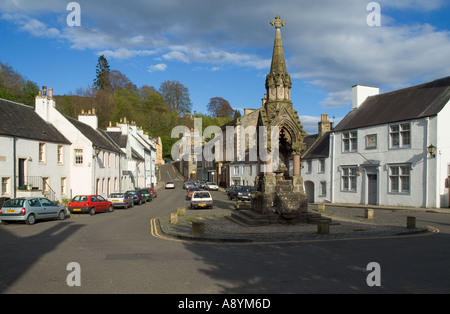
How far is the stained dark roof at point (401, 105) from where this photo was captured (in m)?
27.4

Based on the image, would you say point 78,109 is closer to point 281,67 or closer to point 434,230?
point 281,67

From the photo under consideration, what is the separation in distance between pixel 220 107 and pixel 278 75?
109038mm

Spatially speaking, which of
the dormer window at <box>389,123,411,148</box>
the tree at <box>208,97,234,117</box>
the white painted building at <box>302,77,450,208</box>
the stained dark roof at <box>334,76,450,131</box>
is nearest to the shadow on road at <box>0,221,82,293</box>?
the white painted building at <box>302,77,450,208</box>

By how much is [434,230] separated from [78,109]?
222ft

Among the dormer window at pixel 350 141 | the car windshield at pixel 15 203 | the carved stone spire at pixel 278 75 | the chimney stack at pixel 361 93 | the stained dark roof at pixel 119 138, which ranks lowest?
the car windshield at pixel 15 203

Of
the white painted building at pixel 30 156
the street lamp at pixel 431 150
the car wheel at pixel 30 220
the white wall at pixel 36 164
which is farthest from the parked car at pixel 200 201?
the street lamp at pixel 431 150

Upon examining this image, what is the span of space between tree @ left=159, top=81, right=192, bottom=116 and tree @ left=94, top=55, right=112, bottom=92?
20828mm

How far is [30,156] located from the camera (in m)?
27.6

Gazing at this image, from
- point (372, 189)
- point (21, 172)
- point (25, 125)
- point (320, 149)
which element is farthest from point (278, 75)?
point (320, 149)

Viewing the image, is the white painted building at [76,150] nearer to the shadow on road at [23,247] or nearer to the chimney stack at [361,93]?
the shadow on road at [23,247]

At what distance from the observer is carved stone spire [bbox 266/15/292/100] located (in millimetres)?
19016

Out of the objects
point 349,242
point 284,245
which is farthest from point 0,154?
point 349,242

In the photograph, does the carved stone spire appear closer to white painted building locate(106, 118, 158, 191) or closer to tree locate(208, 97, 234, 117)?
white painted building locate(106, 118, 158, 191)

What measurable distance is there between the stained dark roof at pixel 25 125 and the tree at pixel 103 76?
203 ft
